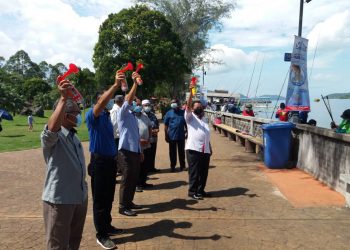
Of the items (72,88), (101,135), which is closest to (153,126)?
(101,135)

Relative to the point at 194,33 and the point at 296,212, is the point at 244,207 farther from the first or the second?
the point at 194,33

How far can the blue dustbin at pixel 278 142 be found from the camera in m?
9.99

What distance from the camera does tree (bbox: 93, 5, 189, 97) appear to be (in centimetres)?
3228

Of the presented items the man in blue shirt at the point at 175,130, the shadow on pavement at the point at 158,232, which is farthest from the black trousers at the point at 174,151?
the shadow on pavement at the point at 158,232

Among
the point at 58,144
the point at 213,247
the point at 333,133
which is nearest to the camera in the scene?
the point at 58,144

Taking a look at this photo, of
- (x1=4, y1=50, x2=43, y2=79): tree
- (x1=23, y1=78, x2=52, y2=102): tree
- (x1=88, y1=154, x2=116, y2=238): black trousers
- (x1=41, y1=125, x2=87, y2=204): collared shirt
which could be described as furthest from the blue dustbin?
(x1=4, y1=50, x2=43, y2=79): tree

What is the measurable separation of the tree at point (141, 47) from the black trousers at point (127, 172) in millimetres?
26155

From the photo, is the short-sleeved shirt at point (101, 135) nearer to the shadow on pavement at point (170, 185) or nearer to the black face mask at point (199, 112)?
the black face mask at point (199, 112)

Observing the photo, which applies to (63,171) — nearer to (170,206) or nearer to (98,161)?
(98,161)

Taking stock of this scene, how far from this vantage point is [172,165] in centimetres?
1038

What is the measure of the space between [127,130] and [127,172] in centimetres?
64

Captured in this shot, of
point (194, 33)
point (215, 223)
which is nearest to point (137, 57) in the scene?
point (194, 33)

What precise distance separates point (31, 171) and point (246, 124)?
8911mm

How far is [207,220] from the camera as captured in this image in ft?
19.7
